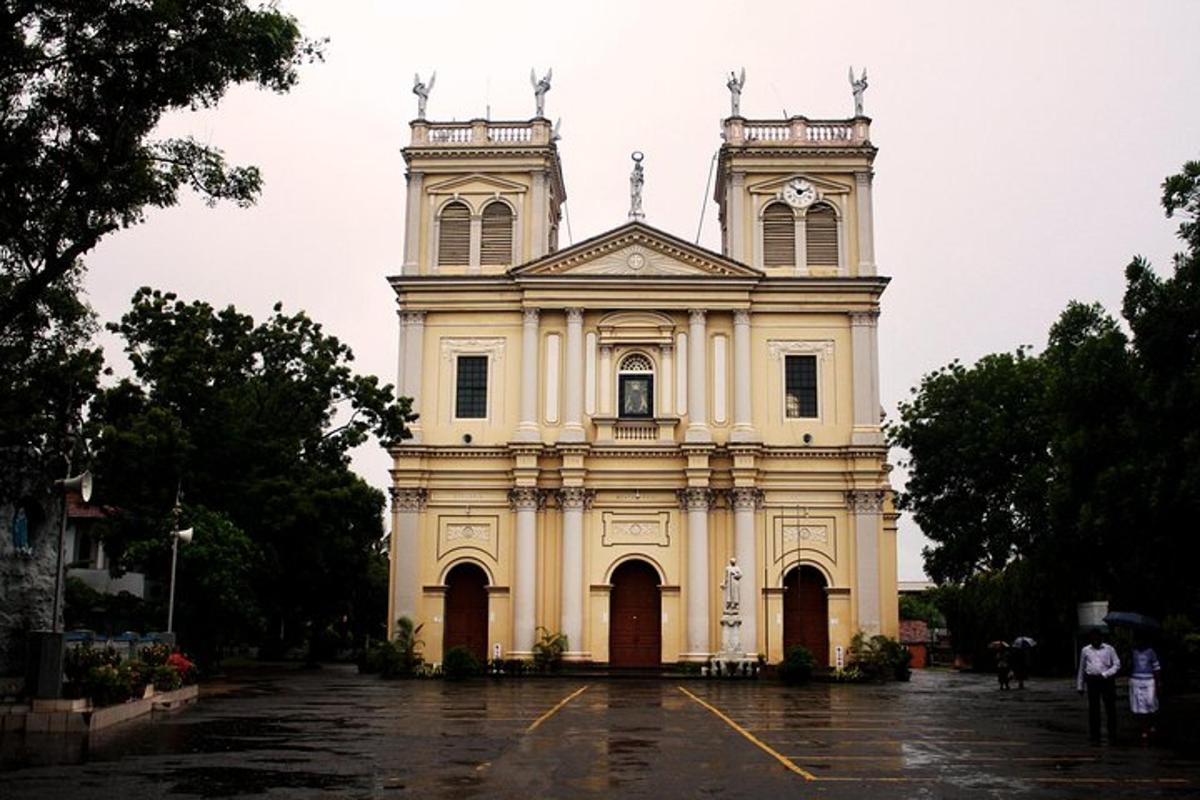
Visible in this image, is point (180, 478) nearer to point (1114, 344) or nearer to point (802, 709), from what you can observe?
point (802, 709)

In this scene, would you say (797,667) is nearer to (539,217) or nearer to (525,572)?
(525,572)

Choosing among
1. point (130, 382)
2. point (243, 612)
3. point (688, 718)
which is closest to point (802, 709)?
point (688, 718)

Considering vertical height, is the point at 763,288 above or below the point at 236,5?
above

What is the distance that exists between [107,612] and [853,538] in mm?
26055

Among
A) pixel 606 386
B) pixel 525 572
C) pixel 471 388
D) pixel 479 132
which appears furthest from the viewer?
pixel 479 132

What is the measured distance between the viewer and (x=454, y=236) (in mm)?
45969

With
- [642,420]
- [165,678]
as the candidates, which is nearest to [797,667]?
[642,420]

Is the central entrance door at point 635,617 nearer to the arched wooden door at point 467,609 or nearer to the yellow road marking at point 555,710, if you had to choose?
the arched wooden door at point 467,609

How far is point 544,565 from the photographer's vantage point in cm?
4369

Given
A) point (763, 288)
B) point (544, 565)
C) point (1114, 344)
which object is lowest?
point (544, 565)

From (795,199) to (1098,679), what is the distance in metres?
29.8

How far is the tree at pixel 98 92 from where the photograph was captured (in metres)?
15.0

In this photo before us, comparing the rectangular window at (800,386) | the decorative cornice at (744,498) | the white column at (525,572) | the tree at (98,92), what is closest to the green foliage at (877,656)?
the decorative cornice at (744,498)

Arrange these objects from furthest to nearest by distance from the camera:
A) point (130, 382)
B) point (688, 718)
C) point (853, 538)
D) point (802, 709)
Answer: point (853, 538) → point (130, 382) → point (802, 709) → point (688, 718)
